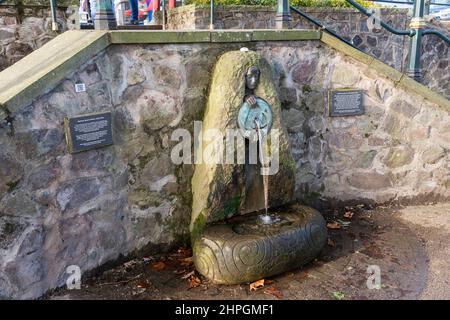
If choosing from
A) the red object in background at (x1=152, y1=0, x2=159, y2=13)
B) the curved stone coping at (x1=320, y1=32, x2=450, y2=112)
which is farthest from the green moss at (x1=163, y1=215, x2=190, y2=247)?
the red object in background at (x1=152, y1=0, x2=159, y2=13)

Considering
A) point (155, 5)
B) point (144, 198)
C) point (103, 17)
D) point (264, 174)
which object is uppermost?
point (155, 5)

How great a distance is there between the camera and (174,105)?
11.7 feet

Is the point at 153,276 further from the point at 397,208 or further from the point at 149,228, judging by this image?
the point at 397,208

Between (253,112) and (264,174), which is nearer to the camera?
(253,112)

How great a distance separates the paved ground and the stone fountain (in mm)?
131

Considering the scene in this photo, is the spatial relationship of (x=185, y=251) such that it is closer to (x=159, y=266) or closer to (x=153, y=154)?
(x=159, y=266)

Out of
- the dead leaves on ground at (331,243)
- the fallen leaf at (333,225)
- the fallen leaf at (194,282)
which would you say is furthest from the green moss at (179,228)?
the fallen leaf at (333,225)

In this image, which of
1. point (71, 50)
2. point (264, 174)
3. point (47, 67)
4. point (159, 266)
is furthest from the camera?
point (264, 174)

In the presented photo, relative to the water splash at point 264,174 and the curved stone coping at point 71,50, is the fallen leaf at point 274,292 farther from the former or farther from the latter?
the curved stone coping at point 71,50

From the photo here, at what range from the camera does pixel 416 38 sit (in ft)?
16.1

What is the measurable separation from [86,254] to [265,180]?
5.01 ft

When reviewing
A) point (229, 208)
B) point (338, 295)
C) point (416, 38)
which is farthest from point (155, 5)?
Answer: point (338, 295)

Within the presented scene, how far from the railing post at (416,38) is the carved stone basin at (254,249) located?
8.31 ft

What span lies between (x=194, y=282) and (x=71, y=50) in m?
1.90
